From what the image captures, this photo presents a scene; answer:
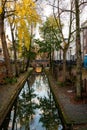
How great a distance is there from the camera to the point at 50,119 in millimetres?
16141

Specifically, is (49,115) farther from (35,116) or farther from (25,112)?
(25,112)

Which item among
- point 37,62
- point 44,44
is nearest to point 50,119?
point 44,44

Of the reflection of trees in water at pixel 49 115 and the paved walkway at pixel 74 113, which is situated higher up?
the paved walkway at pixel 74 113

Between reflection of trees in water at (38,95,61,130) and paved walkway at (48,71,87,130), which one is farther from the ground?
paved walkway at (48,71,87,130)

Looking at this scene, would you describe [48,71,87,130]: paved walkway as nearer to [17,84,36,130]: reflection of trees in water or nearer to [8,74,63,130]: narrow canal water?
[8,74,63,130]: narrow canal water

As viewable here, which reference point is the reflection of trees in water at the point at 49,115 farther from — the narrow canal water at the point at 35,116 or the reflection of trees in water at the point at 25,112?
the reflection of trees in water at the point at 25,112

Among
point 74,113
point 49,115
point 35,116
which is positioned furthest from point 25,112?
point 74,113

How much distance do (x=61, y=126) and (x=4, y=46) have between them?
20.0 m

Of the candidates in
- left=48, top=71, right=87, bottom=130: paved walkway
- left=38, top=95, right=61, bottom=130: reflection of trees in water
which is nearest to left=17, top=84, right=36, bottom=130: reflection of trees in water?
left=38, top=95, right=61, bottom=130: reflection of trees in water

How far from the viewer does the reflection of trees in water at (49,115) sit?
14.7 m

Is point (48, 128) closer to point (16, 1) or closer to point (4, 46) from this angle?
point (16, 1)

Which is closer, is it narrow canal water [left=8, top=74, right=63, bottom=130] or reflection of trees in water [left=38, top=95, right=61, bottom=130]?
narrow canal water [left=8, top=74, right=63, bottom=130]

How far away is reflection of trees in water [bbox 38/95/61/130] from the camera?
48.3ft

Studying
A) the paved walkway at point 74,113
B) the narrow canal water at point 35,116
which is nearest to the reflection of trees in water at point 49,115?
the narrow canal water at point 35,116
